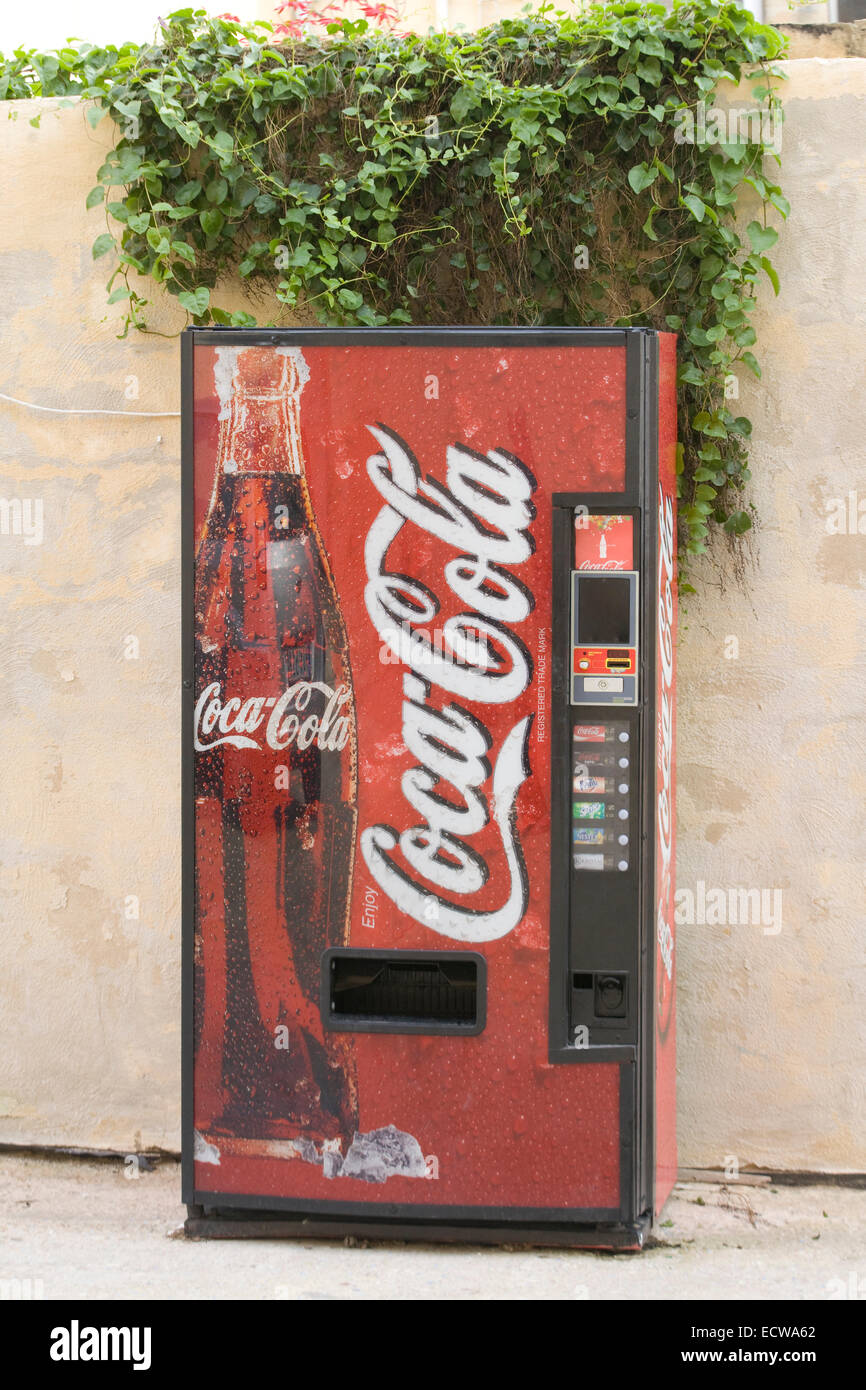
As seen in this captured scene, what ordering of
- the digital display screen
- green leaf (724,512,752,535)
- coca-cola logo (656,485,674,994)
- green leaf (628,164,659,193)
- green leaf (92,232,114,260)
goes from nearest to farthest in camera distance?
the digital display screen < coca-cola logo (656,485,674,994) < green leaf (628,164,659,193) < green leaf (724,512,752,535) < green leaf (92,232,114,260)

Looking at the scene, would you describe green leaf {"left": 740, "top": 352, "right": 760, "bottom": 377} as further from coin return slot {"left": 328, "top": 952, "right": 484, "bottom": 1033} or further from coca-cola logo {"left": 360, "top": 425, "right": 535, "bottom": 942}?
coin return slot {"left": 328, "top": 952, "right": 484, "bottom": 1033}

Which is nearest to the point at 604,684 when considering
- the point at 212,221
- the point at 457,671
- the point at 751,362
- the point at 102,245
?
the point at 457,671

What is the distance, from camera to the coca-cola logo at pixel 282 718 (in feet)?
8.41

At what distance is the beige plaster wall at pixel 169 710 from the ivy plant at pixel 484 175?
0.15 metres

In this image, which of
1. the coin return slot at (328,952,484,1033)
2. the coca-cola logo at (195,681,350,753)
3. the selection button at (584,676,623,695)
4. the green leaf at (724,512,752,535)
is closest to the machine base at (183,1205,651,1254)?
the coin return slot at (328,952,484,1033)

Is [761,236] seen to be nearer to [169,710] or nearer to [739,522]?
[739,522]

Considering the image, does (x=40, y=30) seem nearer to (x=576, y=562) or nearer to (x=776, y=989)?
(x=576, y=562)

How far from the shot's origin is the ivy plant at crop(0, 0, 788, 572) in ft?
9.81

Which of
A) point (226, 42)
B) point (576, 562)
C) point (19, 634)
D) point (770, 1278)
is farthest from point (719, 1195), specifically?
point (226, 42)

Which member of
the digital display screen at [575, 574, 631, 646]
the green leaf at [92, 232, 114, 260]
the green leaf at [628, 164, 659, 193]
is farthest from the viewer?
the green leaf at [92, 232, 114, 260]

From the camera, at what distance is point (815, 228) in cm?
308

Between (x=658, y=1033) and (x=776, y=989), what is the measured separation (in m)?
0.61

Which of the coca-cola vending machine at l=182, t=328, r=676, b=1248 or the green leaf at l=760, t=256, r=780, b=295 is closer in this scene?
the coca-cola vending machine at l=182, t=328, r=676, b=1248

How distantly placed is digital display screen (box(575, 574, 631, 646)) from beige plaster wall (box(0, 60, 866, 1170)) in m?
A: 0.74
